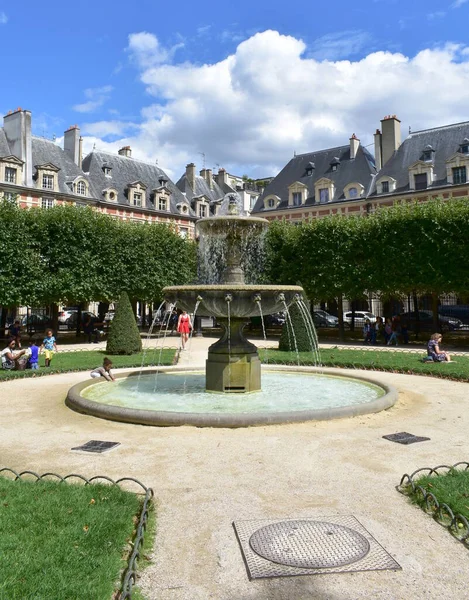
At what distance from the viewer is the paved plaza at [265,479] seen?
138 inches

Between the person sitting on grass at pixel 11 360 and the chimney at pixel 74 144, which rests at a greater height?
the chimney at pixel 74 144

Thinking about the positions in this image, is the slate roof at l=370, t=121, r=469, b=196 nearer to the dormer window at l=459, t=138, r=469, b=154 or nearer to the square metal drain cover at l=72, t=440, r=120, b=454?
the dormer window at l=459, t=138, r=469, b=154

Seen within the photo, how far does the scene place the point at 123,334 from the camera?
782 inches

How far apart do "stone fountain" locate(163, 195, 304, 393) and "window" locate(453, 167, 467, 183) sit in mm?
33957

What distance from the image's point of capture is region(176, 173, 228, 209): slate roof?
56656 mm

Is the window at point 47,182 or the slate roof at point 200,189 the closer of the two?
the window at point 47,182

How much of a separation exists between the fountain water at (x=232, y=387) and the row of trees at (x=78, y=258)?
44.4 feet

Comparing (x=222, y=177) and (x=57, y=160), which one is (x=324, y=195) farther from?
(x=57, y=160)

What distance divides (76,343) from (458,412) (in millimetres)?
21578

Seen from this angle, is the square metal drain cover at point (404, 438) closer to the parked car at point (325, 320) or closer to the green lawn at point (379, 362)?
the green lawn at point (379, 362)

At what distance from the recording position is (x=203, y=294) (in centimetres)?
962

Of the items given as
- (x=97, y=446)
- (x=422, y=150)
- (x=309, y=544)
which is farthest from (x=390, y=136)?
(x=309, y=544)

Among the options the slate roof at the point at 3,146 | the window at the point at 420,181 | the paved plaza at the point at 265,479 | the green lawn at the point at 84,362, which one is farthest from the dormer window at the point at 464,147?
the slate roof at the point at 3,146

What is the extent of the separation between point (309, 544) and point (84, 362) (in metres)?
14.3
